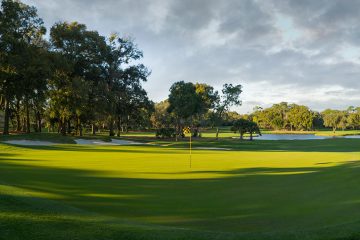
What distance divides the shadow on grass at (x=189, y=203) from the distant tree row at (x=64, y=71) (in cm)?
3056

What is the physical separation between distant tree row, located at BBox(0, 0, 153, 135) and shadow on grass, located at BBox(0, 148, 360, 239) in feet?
100

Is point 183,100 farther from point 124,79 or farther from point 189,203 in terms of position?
point 189,203

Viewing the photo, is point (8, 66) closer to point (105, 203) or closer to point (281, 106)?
point (105, 203)

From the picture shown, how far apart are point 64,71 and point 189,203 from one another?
4332 cm

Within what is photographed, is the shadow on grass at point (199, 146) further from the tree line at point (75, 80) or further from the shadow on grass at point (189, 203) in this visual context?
the shadow on grass at point (189, 203)

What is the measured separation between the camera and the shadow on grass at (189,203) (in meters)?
6.30

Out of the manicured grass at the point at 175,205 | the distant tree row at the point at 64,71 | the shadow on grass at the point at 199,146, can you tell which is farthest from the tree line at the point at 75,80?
the manicured grass at the point at 175,205

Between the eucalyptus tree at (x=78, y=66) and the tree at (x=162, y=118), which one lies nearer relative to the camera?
the eucalyptus tree at (x=78, y=66)

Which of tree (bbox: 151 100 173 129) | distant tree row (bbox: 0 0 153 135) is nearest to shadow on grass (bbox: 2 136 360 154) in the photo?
distant tree row (bbox: 0 0 153 135)

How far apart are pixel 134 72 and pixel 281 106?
359ft

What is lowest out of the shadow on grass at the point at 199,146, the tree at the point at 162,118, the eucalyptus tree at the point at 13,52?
the shadow on grass at the point at 199,146

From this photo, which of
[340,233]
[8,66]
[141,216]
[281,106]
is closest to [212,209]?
[141,216]

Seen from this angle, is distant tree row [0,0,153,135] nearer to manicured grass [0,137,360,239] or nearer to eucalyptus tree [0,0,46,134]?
eucalyptus tree [0,0,46,134]

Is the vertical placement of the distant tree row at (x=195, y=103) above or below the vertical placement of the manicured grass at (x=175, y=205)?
above
